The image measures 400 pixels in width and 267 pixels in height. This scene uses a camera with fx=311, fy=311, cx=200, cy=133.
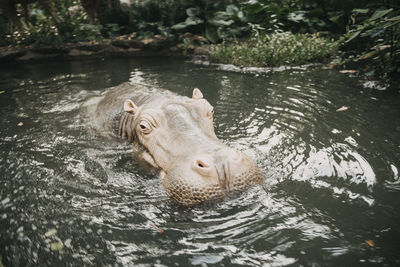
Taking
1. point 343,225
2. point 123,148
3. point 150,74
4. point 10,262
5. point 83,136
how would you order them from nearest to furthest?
point 10,262 < point 343,225 < point 123,148 < point 83,136 < point 150,74

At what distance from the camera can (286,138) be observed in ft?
15.3

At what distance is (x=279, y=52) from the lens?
356 inches

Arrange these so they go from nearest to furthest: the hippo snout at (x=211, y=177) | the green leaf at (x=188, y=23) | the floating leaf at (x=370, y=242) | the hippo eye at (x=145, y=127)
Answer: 1. the floating leaf at (x=370, y=242)
2. the hippo snout at (x=211, y=177)
3. the hippo eye at (x=145, y=127)
4. the green leaf at (x=188, y=23)

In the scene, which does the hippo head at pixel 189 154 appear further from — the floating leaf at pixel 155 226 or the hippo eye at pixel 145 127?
the floating leaf at pixel 155 226

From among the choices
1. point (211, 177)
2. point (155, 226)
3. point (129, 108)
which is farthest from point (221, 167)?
point (129, 108)

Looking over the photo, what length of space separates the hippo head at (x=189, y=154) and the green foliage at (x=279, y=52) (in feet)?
18.3

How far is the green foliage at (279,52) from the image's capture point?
9133mm

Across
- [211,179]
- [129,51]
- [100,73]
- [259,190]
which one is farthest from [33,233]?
[129,51]

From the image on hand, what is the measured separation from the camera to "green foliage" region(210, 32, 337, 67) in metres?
9.13

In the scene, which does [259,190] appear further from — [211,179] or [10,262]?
[10,262]

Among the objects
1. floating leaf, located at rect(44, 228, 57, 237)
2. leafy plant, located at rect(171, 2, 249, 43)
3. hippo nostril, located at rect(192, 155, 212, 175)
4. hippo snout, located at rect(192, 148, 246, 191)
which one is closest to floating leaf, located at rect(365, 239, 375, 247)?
hippo snout, located at rect(192, 148, 246, 191)

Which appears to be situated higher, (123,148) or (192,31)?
(192,31)

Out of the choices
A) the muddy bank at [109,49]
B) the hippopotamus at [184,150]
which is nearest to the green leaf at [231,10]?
the muddy bank at [109,49]

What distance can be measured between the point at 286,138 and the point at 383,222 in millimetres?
2033
